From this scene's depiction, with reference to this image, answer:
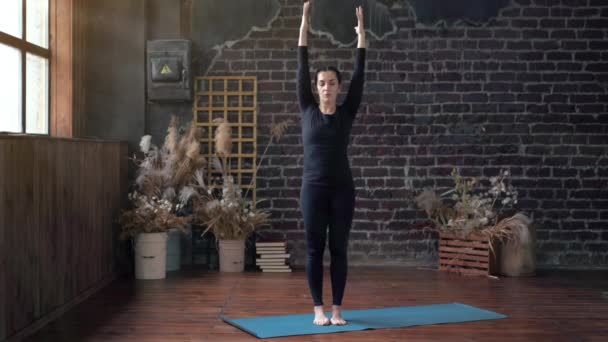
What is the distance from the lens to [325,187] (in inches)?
169

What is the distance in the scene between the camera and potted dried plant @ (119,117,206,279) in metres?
6.22

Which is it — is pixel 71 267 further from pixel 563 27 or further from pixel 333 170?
pixel 563 27

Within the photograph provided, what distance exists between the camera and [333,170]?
4.31m

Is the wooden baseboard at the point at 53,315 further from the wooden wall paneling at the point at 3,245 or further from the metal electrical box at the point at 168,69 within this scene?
the metal electrical box at the point at 168,69

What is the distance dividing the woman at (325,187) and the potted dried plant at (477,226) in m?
2.50

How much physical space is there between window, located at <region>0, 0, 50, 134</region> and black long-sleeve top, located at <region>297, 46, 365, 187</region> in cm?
209

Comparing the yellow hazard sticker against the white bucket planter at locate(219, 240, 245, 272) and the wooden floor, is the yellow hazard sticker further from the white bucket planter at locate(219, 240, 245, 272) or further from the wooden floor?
the wooden floor

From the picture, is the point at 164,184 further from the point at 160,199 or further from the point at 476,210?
the point at 476,210

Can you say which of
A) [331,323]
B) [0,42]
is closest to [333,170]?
[331,323]

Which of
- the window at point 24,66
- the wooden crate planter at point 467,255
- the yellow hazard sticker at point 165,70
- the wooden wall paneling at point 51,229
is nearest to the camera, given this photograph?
the wooden wall paneling at point 51,229

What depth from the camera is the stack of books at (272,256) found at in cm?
662

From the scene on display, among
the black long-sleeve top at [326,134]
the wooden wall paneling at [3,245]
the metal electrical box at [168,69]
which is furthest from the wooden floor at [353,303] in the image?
the metal electrical box at [168,69]

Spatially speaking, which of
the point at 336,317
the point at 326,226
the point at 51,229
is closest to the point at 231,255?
the point at 51,229

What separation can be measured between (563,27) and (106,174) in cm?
449
